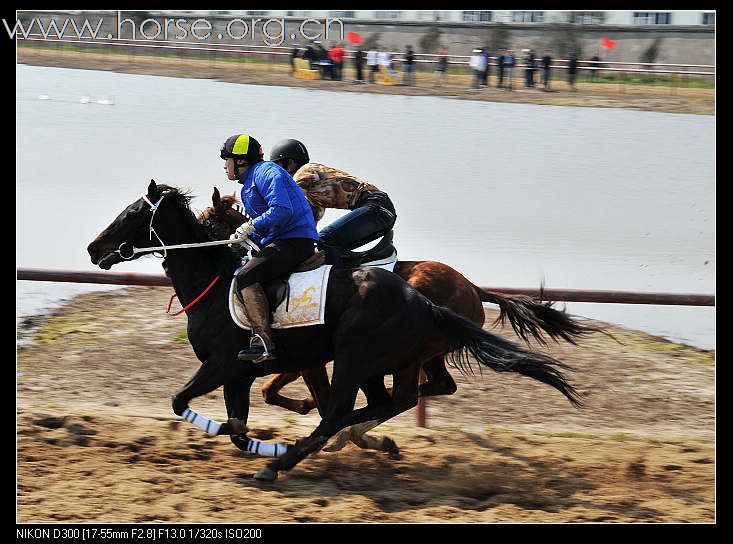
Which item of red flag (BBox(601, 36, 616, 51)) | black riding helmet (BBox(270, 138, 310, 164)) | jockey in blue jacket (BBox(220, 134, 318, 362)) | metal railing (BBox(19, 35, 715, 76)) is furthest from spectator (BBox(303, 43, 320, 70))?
jockey in blue jacket (BBox(220, 134, 318, 362))

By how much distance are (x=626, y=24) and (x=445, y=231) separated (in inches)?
642

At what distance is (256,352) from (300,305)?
1.27 ft

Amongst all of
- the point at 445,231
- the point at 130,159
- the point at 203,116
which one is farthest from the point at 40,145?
the point at 445,231

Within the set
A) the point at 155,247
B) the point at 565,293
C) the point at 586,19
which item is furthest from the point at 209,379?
the point at 586,19

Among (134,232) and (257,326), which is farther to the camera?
(134,232)

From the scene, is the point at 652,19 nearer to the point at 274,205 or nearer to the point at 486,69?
the point at 486,69

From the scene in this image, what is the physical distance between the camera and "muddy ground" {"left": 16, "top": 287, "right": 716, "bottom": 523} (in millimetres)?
5457

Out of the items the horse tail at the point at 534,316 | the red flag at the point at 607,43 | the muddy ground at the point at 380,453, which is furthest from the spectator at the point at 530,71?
the horse tail at the point at 534,316

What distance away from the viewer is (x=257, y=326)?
581 centimetres

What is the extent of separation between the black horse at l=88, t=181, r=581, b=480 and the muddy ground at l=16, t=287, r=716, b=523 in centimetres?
39

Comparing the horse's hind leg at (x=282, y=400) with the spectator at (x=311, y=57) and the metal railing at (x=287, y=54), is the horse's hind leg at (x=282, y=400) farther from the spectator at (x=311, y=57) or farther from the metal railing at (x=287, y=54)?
the spectator at (x=311, y=57)

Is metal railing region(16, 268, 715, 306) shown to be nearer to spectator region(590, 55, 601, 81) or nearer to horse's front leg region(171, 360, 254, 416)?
horse's front leg region(171, 360, 254, 416)
